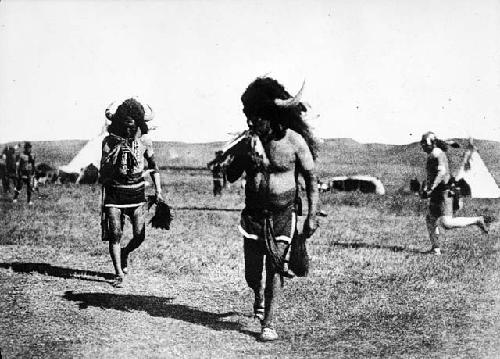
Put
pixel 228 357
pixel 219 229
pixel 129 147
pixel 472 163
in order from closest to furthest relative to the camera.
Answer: pixel 228 357
pixel 129 147
pixel 219 229
pixel 472 163

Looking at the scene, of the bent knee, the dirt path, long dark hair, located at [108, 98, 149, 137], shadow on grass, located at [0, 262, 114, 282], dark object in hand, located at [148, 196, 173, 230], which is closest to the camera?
the dirt path

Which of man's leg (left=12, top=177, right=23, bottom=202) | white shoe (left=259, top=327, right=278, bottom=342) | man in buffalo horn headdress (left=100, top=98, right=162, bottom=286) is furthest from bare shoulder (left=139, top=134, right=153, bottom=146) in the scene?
man's leg (left=12, top=177, right=23, bottom=202)

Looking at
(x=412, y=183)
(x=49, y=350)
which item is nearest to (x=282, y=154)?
(x=49, y=350)

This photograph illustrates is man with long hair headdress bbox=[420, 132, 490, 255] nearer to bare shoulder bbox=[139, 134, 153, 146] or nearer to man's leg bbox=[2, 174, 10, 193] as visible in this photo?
bare shoulder bbox=[139, 134, 153, 146]

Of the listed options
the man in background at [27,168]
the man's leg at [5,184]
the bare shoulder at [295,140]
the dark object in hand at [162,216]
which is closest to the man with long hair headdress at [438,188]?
the dark object in hand at [162,216]

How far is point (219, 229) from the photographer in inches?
514

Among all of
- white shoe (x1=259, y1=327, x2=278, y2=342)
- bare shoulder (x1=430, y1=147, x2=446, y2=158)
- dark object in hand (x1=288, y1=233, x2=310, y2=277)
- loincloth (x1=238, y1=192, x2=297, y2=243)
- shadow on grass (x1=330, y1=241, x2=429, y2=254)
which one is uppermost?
bare shoulder (x1=430, y1=147, x2=446, y2=158)

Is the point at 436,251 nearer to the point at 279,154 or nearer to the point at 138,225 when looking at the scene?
the point at 138,225

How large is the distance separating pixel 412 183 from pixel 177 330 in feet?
71.1

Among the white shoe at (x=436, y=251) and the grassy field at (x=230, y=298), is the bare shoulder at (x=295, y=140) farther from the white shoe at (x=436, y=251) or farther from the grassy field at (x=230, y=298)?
the white shoe at (x=436, y=251)

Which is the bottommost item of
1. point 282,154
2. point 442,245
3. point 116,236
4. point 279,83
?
point 442,245

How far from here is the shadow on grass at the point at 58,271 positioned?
8000mm

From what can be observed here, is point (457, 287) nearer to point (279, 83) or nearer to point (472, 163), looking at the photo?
point (279, 83)

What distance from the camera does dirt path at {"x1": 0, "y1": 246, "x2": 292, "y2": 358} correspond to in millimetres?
5105
